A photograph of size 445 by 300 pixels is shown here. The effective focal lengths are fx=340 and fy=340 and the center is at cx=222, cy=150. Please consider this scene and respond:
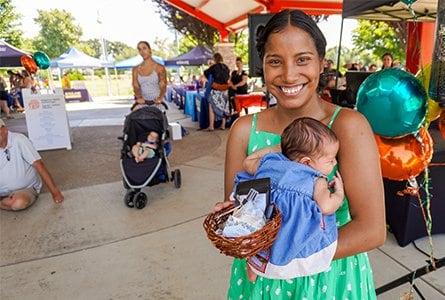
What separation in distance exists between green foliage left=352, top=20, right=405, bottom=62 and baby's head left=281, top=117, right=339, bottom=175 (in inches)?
612

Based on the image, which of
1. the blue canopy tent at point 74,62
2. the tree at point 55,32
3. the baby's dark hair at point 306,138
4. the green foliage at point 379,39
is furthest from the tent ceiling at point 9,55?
the tree at point 55,32

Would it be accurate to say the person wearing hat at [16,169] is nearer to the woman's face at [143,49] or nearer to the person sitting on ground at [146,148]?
the person sitting on ground at [146,148]

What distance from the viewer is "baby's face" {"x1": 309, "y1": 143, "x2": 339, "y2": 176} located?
975mm

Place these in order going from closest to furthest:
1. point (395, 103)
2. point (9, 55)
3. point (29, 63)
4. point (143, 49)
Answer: point (395, 103)
point (143, 49)
point (29, 63)
point (9, 55)

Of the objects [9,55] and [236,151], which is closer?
[236,151]

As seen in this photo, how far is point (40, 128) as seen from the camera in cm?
651

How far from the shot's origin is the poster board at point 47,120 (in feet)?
20.9

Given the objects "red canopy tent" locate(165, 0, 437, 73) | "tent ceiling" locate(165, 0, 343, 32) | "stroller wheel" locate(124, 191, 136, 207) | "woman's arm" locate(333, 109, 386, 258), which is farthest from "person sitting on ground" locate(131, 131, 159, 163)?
"tent ceiling" locate(165, 0, 343, 32)

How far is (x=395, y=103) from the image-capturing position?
1.51m

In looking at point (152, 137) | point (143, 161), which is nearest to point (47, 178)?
point (143, 161)

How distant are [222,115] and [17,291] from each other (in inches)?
244

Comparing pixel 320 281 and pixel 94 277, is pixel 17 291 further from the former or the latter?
pixel 320 281

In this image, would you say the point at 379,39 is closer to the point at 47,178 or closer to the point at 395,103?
the point at 47,178

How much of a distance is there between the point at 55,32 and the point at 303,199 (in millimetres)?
47127
